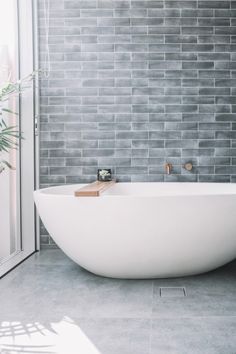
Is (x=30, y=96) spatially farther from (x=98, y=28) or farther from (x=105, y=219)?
(x=105, y=219)

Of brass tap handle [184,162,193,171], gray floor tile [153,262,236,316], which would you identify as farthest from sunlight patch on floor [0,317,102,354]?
brass tap handle [184,162,193,171]

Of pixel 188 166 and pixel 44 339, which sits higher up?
pixel 188 166

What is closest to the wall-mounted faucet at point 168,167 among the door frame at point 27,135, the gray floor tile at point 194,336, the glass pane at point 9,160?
the door frame at point 27,135

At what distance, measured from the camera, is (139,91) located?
424cm

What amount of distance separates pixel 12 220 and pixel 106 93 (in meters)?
1.65

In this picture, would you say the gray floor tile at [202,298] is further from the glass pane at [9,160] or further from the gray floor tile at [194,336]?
the glass pane at [9,160]

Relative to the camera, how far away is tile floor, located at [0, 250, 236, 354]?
6.72 ft

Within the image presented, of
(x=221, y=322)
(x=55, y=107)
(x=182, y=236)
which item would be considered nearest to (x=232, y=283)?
(x=182, y=236)

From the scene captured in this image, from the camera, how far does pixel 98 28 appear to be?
13.9 ft

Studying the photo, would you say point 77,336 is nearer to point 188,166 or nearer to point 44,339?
point 44,339

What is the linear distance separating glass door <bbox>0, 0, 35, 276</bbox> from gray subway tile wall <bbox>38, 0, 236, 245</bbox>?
0.57 ft

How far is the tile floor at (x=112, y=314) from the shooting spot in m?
2.05

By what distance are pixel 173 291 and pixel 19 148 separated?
85.6 inches

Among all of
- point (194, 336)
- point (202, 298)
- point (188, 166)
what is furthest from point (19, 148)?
point (194, 336)
